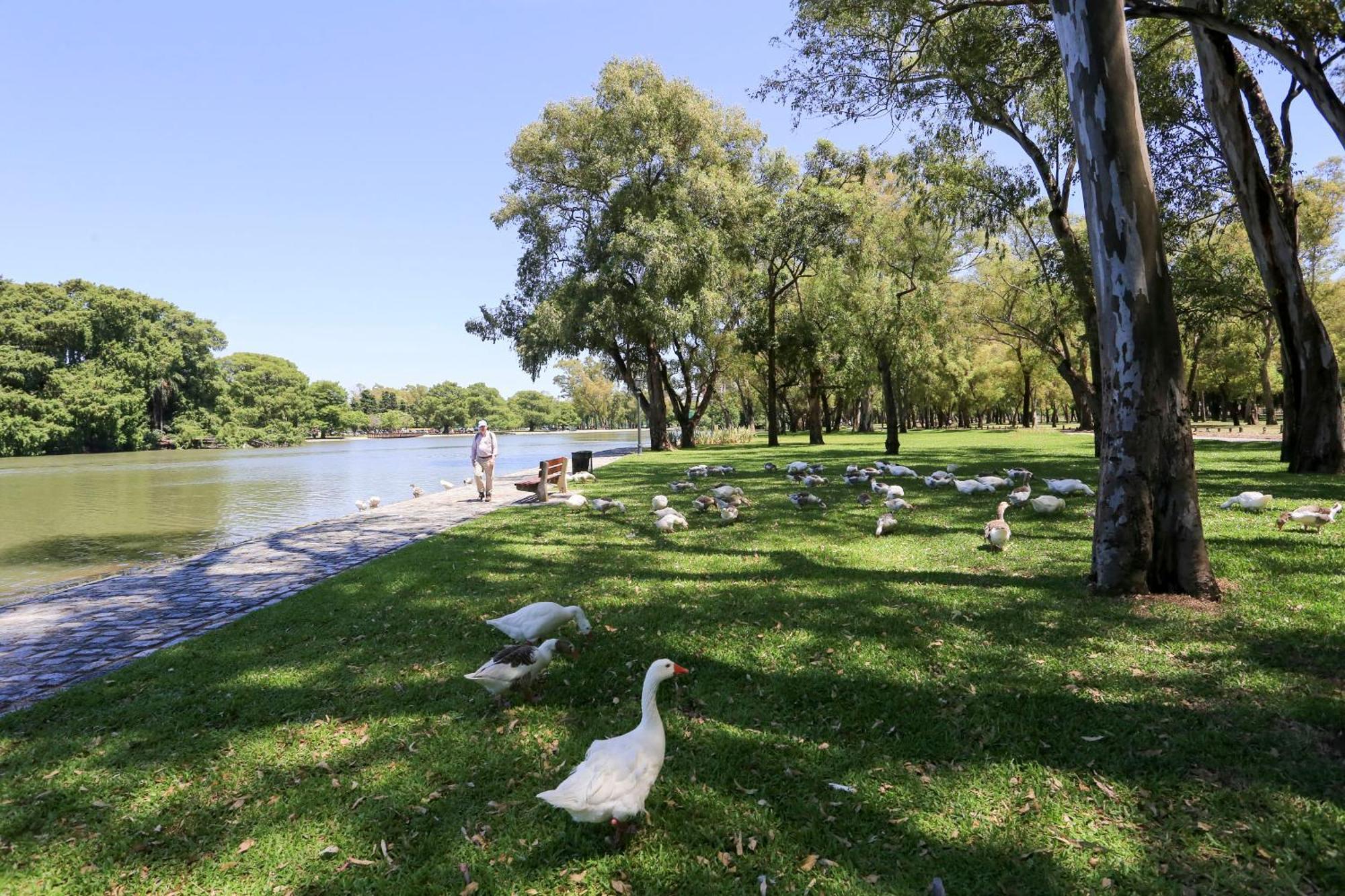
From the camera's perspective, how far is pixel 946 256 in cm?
2625

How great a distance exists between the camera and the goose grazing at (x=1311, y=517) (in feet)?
25.2

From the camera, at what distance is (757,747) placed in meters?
3.81

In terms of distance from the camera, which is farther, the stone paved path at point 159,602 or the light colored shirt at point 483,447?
the light colored shirt at point 483,447

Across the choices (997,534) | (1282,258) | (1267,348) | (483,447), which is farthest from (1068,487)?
(1267,348)

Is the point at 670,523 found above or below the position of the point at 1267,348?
below

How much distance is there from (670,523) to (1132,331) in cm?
648

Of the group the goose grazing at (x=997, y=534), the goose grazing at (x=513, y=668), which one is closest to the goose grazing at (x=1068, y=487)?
the goose grazing at (x=997, y=534)

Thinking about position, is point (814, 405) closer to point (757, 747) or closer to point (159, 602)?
point (159, 602)

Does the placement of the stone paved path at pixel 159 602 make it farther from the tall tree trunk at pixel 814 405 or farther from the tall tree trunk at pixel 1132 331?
the tall tree trunk at pixel 814 405

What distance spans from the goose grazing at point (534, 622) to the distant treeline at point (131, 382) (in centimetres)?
3964

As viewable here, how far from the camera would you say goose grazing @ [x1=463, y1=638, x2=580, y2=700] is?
4.26 m

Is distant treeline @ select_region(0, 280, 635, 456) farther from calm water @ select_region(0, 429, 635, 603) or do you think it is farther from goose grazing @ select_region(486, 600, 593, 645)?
goose grazing @ select_region(486, 600, 593, 645)

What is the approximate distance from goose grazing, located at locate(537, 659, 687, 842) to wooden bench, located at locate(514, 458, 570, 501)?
12.1 meters

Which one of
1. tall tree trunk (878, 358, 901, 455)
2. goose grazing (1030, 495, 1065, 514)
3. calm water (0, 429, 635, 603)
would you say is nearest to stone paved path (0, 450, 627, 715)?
calm water (0, 429, 635, 603)
